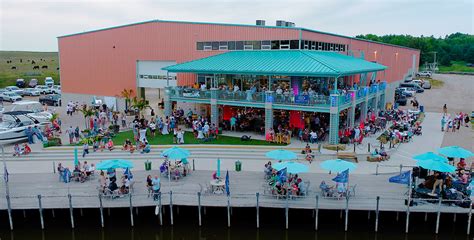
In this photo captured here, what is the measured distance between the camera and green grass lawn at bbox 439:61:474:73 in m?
134

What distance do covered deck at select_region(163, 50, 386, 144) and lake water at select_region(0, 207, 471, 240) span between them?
1003 cm

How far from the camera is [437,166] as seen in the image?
751 inches

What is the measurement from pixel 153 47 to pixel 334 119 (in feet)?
72.9

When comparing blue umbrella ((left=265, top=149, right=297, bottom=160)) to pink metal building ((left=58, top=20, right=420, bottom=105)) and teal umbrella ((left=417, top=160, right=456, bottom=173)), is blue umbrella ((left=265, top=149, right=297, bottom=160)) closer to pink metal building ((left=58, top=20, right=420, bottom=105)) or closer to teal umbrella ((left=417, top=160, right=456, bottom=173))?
teal umbrella ((left=417, top=160, right=456, bottom=173))

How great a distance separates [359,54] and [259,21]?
15.9 metres

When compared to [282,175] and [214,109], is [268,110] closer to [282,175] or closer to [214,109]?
[214,109]

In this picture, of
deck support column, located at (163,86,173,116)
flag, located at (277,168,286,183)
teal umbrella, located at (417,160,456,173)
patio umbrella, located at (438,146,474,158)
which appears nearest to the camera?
teal umbrella, located at (417,160,456,173)

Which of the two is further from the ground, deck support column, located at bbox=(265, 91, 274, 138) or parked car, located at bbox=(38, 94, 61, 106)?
deck support column, located at bbox=(265, 91, 274, 138)

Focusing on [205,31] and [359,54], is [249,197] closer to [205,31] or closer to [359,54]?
[205,31]

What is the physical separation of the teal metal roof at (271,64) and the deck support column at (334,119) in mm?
1792

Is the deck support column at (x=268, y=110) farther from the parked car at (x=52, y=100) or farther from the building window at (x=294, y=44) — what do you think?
the parked car at (x=52, y=100)

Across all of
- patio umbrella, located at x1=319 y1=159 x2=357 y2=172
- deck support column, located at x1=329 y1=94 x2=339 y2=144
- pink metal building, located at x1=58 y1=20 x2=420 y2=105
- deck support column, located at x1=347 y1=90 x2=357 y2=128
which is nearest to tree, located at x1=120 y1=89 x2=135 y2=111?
pink metal building, located at x1=58 y1=20 x2=420 y2=105

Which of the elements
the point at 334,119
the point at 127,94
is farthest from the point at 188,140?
the point at 127,94

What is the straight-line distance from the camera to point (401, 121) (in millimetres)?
38906
